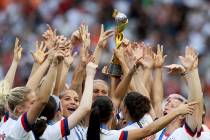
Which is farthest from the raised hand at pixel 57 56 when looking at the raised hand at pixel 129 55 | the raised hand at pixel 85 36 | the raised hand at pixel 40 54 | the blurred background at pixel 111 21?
the blurred background at pixel 111 21

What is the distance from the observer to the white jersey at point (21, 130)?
826 centimetres

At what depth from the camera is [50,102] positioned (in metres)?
8.86

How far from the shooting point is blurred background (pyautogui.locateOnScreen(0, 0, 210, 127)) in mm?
17781

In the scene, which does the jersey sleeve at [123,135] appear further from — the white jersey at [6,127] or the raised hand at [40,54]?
the raised hand at [40,54]

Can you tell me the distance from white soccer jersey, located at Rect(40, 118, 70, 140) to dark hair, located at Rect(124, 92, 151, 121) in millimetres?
681

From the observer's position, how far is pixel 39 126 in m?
8.55

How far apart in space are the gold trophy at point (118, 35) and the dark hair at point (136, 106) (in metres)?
1.58

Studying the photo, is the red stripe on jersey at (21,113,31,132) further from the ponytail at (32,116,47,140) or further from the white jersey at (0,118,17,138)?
the white jersey at (0,118,17,138)

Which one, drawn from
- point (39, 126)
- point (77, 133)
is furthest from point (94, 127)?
point (77, 133)

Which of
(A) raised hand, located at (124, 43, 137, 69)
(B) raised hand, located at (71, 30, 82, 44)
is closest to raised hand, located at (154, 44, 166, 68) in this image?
(A) raised hand, located at (124, 43, 137, 69)

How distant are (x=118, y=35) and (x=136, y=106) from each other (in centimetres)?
171

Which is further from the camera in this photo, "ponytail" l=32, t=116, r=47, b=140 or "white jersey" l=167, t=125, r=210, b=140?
"white jersey" l=167, t=125, r=210, b=140

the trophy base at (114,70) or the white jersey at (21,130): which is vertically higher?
the trophy base at (114,70)

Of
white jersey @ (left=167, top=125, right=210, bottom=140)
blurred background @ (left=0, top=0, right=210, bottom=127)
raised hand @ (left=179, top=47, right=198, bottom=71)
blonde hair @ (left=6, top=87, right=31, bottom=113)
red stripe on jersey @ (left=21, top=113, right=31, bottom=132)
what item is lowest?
white jersey @ (left=167, top=125, right=210, bottom=140)
